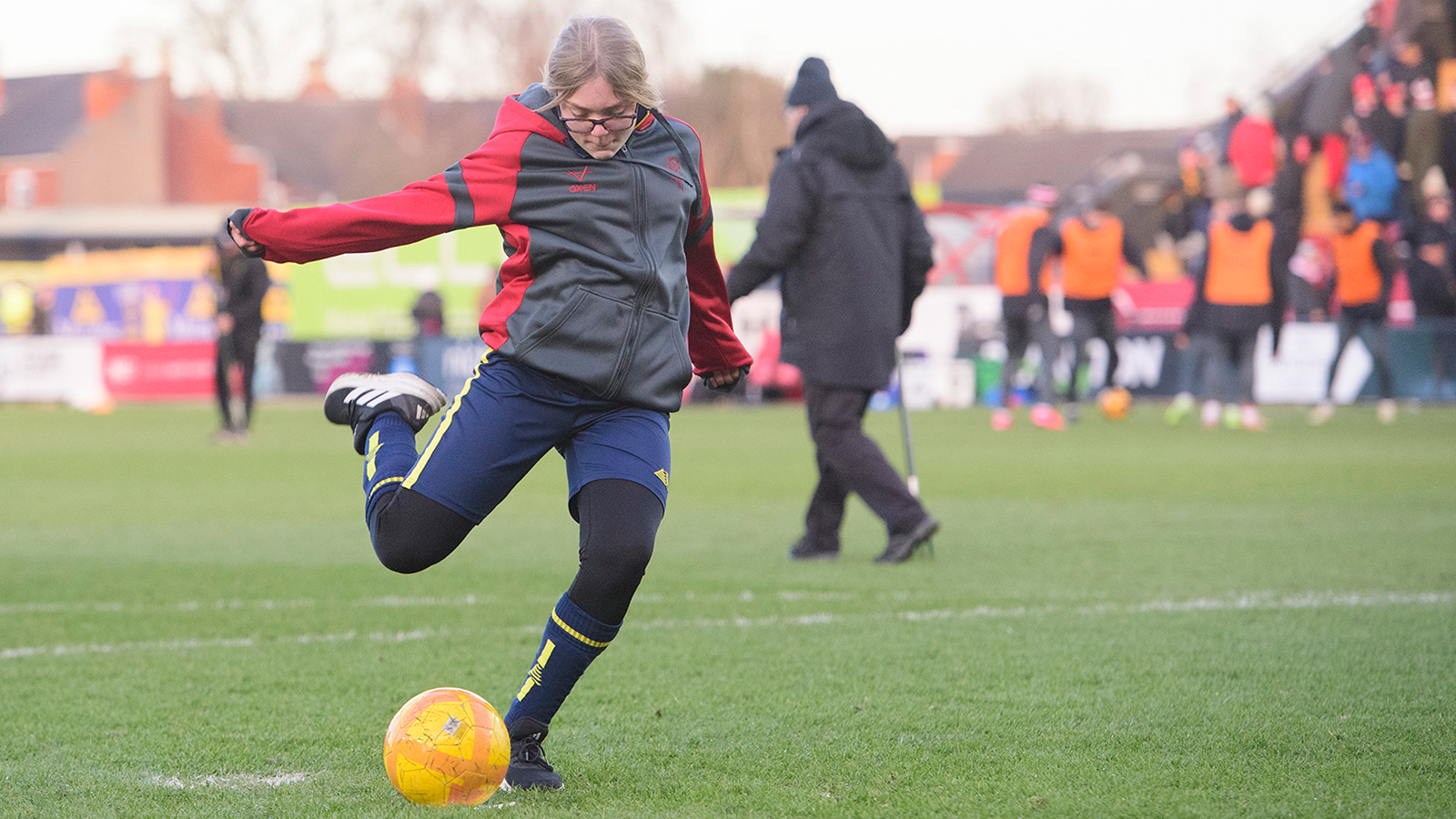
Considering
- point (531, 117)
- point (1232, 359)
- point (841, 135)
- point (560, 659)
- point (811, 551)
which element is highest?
point (531, 117)

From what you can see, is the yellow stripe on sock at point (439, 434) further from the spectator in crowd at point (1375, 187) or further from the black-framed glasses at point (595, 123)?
the spectator in crowd at point (1375, 187)

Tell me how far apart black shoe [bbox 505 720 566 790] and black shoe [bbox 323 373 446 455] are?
862 mm

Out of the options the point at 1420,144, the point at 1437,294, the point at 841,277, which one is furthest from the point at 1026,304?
the point at 841,277

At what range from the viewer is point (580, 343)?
350 centimetres

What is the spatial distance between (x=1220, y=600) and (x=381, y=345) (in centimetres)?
2052

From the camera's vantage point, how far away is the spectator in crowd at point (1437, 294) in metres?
20.9

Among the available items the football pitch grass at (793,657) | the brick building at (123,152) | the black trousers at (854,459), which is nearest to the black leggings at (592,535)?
the football pitch grass at (793,657)

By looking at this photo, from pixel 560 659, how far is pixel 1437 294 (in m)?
20.2

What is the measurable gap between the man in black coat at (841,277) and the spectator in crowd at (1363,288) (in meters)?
11.6

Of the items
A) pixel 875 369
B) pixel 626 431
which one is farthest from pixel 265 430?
pixel 626 431

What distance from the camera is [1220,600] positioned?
20.0 ft

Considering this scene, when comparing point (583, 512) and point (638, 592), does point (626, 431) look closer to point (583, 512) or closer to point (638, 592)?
point (583, 512)

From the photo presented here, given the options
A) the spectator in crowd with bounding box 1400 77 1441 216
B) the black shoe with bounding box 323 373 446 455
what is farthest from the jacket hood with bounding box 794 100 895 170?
the spectator in crowd with bounding box 1400 77 1441 216

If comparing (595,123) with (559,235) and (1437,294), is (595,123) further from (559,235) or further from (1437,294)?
(1437,294)
